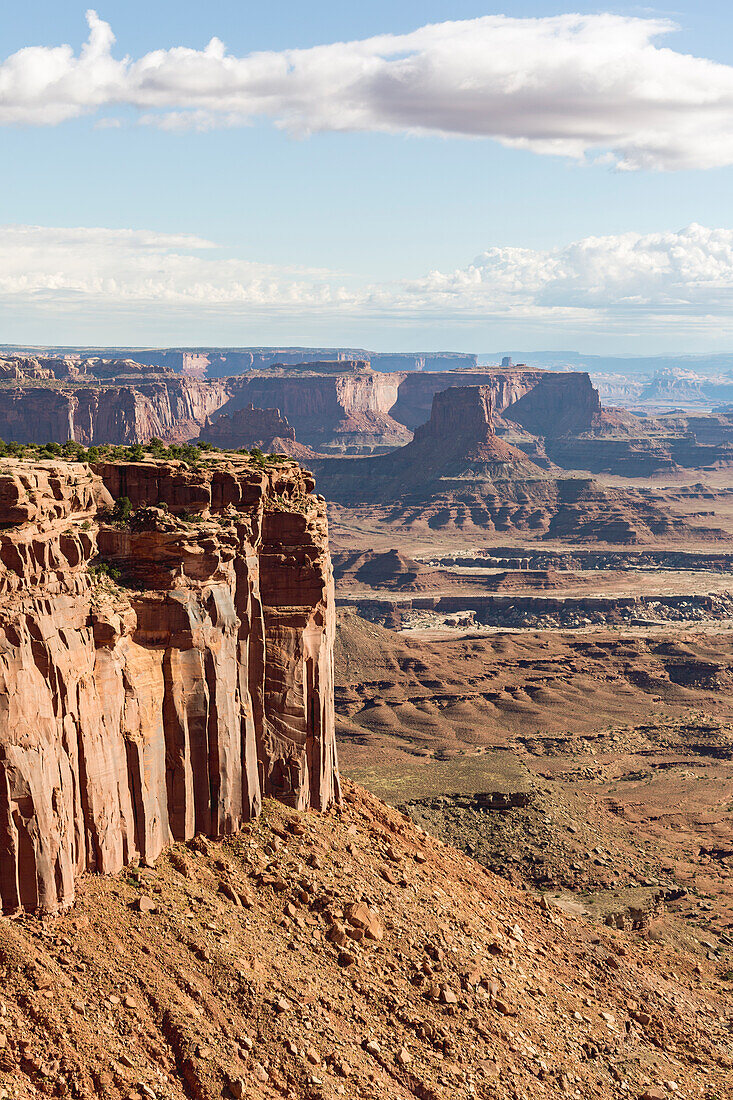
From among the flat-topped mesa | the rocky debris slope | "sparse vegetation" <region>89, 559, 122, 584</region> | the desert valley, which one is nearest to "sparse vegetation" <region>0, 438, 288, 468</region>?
the desert valley

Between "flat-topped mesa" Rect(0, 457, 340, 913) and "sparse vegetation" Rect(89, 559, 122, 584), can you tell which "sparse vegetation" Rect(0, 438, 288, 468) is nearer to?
"flat-topped mesa" Rect(0, 457, 340, 913)

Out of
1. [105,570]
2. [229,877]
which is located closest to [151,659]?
[105,570]

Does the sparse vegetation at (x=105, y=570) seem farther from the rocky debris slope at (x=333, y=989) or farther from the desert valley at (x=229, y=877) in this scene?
the rocky debris slope at (x=333, y=989)

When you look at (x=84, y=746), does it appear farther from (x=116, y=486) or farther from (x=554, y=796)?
(x=554, y=796)

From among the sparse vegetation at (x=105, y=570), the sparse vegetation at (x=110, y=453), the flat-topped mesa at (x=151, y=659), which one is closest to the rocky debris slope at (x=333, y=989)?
the flat-topped mesa at (x=151, y=659)

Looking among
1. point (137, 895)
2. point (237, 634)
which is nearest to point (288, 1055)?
point (137, 895)

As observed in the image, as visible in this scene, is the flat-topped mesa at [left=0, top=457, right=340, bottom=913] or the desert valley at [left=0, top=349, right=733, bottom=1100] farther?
the flat-topped mesa at [left=0, top=457, right=340, bottom=913]
